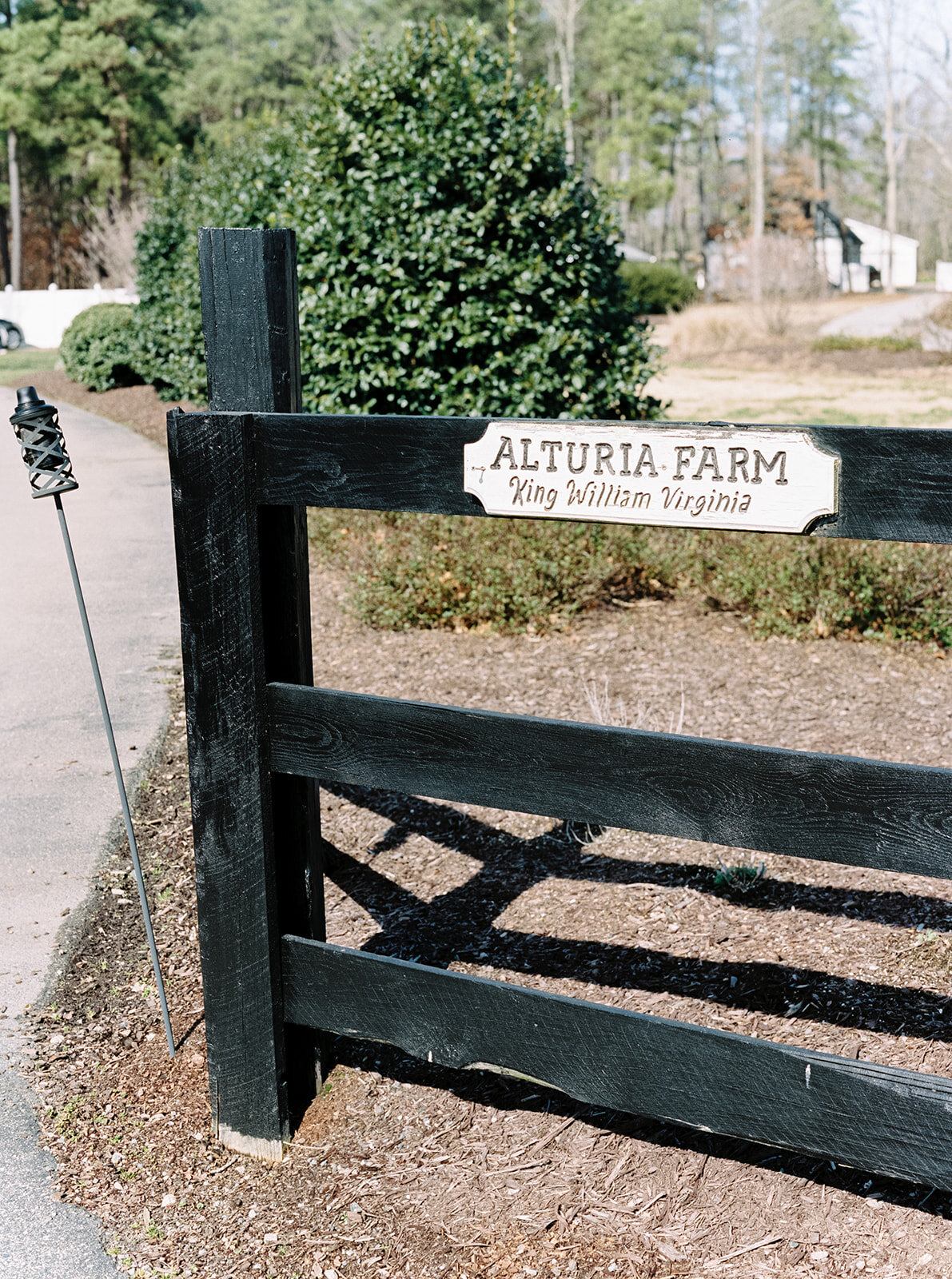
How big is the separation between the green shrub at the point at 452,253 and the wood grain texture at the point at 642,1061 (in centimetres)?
581

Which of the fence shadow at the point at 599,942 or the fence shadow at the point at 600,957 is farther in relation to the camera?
the fence shadow at the point at 599,942

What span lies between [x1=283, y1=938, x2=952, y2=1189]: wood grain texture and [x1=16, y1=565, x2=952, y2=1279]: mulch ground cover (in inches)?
12.6

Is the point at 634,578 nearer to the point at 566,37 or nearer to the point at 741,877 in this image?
the point at 741,877

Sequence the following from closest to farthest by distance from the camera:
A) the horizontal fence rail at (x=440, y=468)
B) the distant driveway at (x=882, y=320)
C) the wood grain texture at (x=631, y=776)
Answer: the horizontal fence rail at (x=440, y=468) → the wood grain texture at (x=631, y=776) → the distant driveway at (x=882, y=320)

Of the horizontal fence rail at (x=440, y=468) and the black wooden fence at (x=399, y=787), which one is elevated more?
the horizontal fence rail at (x=440, y=468)

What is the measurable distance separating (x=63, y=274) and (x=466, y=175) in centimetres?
5569

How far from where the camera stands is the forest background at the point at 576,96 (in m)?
46.5

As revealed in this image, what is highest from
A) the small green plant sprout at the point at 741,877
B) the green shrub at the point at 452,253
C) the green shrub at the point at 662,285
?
the green shrub at the point at 662,285

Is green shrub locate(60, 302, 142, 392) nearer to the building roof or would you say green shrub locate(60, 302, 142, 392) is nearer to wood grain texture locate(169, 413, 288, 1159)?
wood grain texture locate(169, 413, 288, 1159)

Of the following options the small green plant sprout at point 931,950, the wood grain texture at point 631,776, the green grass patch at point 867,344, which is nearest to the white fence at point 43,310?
the green grass patch at point 867,344

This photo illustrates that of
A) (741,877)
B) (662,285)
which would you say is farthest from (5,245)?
(741,877)

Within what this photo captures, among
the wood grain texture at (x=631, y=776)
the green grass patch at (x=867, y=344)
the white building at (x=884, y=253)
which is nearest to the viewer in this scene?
the wood grain texture at (x=631, y=776)

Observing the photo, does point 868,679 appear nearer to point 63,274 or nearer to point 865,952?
point 865,952

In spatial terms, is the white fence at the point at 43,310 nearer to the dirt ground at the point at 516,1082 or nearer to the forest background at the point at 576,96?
the forest background at the point at 576,96
